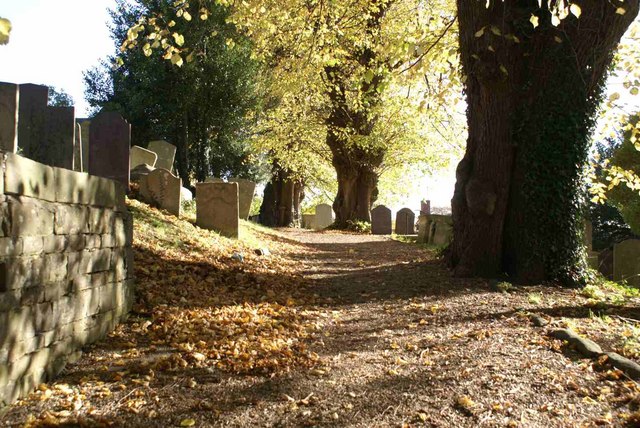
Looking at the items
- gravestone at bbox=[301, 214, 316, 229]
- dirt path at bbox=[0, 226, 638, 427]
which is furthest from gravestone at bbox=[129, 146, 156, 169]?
gravestone at bbox=[301, 214, 316, 229]

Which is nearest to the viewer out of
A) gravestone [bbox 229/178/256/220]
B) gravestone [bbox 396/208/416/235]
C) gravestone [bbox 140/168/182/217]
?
gravestone [bbox 140/168/182/217]

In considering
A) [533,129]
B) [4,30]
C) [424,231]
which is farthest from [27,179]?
[424,231]

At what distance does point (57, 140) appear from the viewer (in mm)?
5625

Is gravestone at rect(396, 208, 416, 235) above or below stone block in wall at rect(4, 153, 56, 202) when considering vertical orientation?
below

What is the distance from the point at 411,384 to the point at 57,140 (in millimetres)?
4215

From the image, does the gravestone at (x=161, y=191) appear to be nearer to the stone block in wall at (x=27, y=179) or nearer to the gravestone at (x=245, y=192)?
the gravestone at (x=245, y=192)

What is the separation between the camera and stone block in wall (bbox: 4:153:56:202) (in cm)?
344

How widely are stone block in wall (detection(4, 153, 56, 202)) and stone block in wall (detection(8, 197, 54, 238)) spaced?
0.18 feet

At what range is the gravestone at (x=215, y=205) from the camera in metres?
11.1

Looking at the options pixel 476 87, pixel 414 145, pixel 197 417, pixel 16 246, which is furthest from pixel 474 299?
pixel 414 145

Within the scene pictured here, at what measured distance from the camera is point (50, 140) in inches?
222

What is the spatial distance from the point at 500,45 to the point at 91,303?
607 centimetres

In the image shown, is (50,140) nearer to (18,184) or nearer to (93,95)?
(18,184)

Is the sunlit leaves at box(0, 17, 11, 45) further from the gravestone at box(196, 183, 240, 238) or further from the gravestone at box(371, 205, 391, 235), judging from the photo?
the gravestone at box(371, 205, 391, 235)
